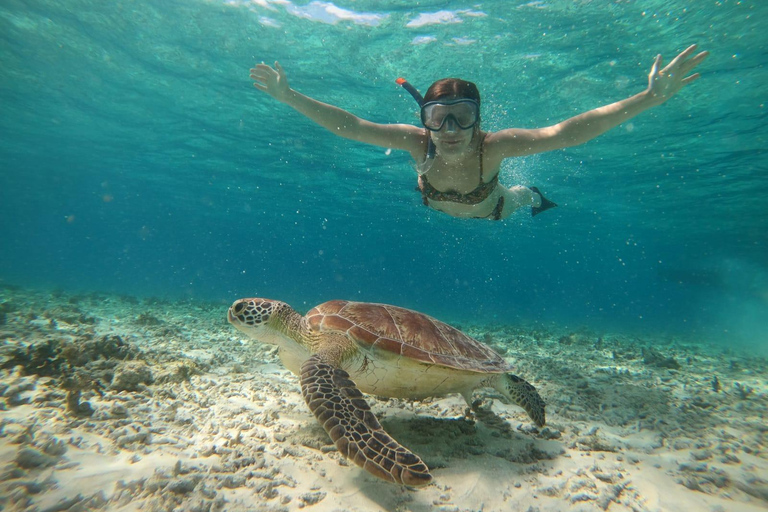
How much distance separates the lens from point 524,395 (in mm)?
3670

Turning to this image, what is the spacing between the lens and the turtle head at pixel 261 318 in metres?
3.55

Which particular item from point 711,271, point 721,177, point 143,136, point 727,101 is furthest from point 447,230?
point 711,271

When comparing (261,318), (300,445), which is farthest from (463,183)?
(300,445)

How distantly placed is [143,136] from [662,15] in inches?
1056

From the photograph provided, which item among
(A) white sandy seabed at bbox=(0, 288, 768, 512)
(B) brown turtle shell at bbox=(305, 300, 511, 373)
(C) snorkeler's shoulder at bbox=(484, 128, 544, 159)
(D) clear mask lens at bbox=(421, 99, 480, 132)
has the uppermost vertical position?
(D) clear mask lens at bbox=(421, 99, 480, 132)

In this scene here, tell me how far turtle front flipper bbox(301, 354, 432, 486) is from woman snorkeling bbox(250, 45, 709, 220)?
3246 millimetres

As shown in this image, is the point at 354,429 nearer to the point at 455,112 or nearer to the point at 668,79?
the point at 455,112

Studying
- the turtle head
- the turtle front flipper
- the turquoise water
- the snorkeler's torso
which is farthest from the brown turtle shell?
the turquoise water

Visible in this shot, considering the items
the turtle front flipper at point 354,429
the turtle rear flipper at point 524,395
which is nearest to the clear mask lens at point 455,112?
the turtle rear flipper at point 524,395

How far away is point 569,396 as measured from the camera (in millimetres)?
4723

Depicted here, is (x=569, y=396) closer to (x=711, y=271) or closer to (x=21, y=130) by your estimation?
(x=21, y=130)

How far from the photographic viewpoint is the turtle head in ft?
11.6

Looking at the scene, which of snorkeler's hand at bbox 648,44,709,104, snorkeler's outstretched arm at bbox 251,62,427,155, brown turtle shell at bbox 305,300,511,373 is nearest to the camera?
brown turtle shell at bbox 305,300,511,373

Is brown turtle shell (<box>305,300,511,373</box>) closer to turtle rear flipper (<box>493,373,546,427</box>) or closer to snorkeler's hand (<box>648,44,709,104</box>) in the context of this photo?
turtle rear flipper (<box>493,373,546,427</box>)
